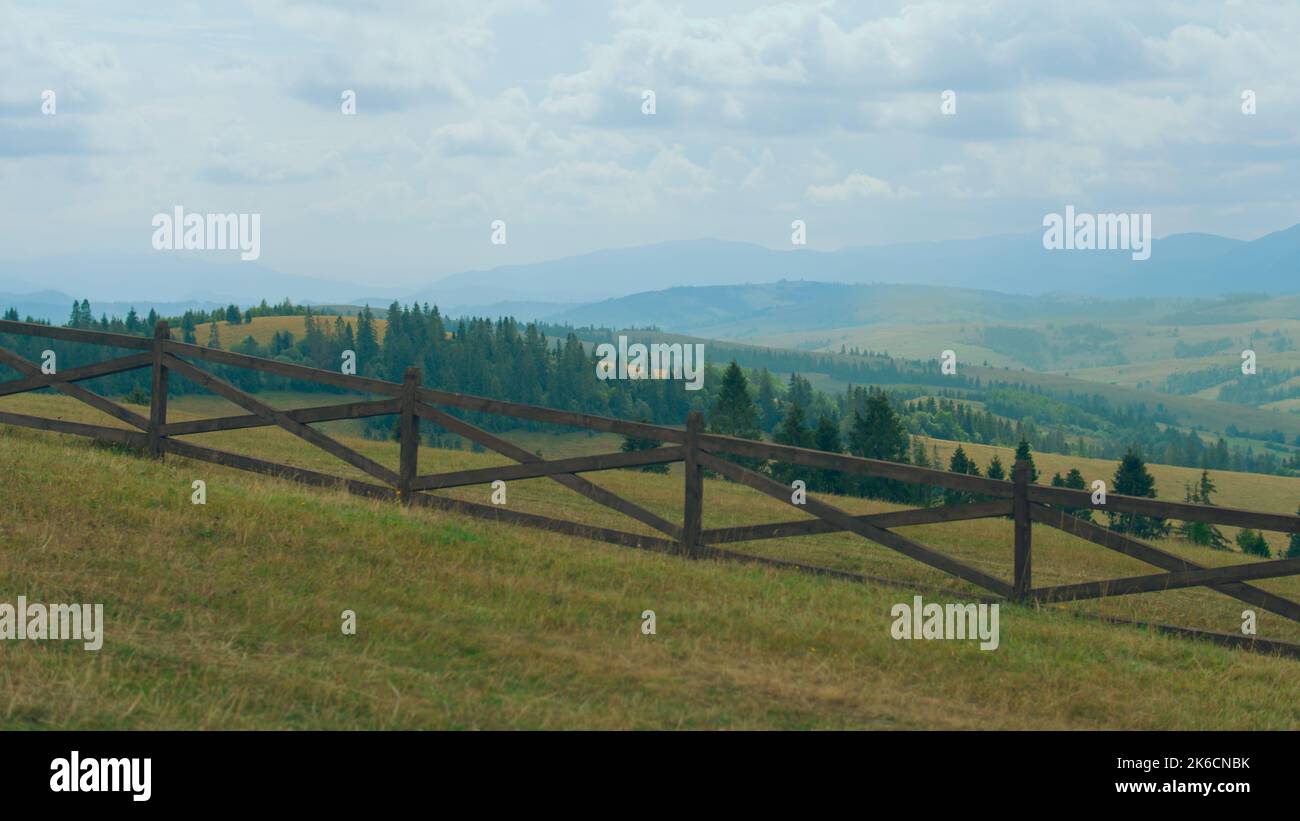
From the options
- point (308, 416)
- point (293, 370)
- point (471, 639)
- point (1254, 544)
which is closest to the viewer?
point (471, 639)

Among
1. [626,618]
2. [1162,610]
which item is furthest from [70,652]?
[1162,610]

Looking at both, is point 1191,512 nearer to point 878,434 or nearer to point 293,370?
point 293,370

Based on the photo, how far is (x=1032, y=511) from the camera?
1561 centimetres

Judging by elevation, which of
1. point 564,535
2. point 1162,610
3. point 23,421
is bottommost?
point 1162,610

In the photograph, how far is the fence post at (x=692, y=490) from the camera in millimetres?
16562

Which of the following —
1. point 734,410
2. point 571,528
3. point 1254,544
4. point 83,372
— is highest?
point 83,372

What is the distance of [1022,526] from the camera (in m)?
15.6

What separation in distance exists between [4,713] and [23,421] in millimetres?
13802

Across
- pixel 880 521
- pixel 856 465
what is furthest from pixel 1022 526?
pixel 856 465

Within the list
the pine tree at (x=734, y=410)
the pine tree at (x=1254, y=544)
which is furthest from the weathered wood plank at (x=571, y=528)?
the pine tree at (x=734, y=410)

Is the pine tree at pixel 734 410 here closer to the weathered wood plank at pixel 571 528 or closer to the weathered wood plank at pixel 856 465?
the weathered wood plank at pixel 571 528

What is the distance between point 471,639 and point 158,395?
1107 centimetres

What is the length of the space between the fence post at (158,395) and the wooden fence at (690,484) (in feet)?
0.08
